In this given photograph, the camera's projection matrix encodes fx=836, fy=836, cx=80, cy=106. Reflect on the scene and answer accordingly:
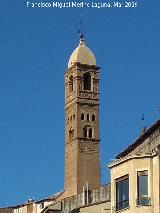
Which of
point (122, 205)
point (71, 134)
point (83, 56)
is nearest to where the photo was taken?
point (122, 205)

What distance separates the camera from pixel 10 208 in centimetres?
10656

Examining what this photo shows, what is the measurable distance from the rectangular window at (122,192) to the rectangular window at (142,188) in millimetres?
968

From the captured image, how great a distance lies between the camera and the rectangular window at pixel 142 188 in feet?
120

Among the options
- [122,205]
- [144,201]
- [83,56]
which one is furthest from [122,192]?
[83,56]

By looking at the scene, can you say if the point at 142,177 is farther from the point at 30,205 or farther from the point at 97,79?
the point at 97,79

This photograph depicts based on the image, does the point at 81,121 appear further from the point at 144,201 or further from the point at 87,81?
the point at 144,201

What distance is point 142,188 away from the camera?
37.0m

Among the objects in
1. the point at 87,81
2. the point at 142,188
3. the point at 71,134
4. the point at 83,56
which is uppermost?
the point at 83,56

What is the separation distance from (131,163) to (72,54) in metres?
107

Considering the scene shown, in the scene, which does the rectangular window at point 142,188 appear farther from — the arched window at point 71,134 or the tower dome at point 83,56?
the tower dome at point 83,56

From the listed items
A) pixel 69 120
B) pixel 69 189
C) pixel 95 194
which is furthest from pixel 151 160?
pixel 69 120

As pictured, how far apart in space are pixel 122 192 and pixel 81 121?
98.6 metres

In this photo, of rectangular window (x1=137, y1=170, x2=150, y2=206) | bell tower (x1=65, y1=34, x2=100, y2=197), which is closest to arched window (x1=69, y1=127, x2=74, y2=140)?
bell tower (x1=65, y1=34, x2=100, y2=197)

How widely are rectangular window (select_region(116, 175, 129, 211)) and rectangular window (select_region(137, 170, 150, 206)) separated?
0.97 metres
